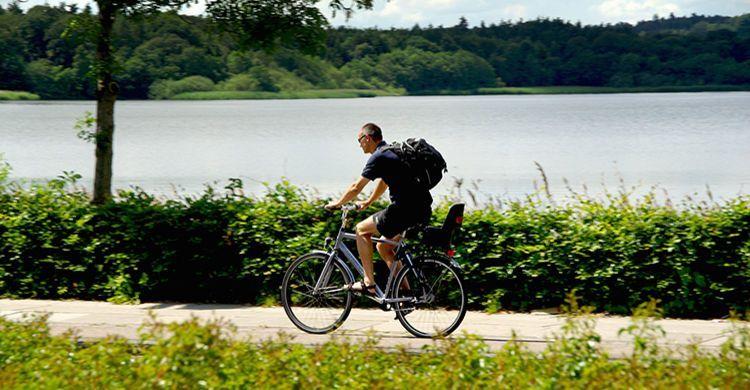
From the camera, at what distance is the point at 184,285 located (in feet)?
34.5

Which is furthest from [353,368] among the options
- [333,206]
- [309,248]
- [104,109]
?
[104,109]

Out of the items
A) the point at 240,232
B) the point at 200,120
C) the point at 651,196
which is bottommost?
the point at 200,120

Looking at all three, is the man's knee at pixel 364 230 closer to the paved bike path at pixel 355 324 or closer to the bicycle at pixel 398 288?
the bicycle at pixel 398 288

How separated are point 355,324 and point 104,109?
4818 mm

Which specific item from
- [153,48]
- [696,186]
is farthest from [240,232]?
[153,48]

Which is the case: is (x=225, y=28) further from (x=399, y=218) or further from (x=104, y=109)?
(x=399, y=218)

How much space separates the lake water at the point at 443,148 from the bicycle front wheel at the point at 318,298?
48.3 ft

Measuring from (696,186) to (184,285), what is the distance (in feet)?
78.2

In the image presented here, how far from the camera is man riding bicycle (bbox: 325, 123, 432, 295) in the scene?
8.10 m

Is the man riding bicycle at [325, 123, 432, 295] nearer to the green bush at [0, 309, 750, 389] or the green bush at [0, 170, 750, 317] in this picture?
the green bush at [0, 170, 750, 317]

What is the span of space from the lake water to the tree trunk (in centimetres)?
1212

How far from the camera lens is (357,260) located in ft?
28.5

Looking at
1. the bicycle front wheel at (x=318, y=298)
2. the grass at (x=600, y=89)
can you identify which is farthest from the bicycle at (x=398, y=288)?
the grass at (x=600, y=89)

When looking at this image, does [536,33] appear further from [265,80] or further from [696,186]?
[696,186]
